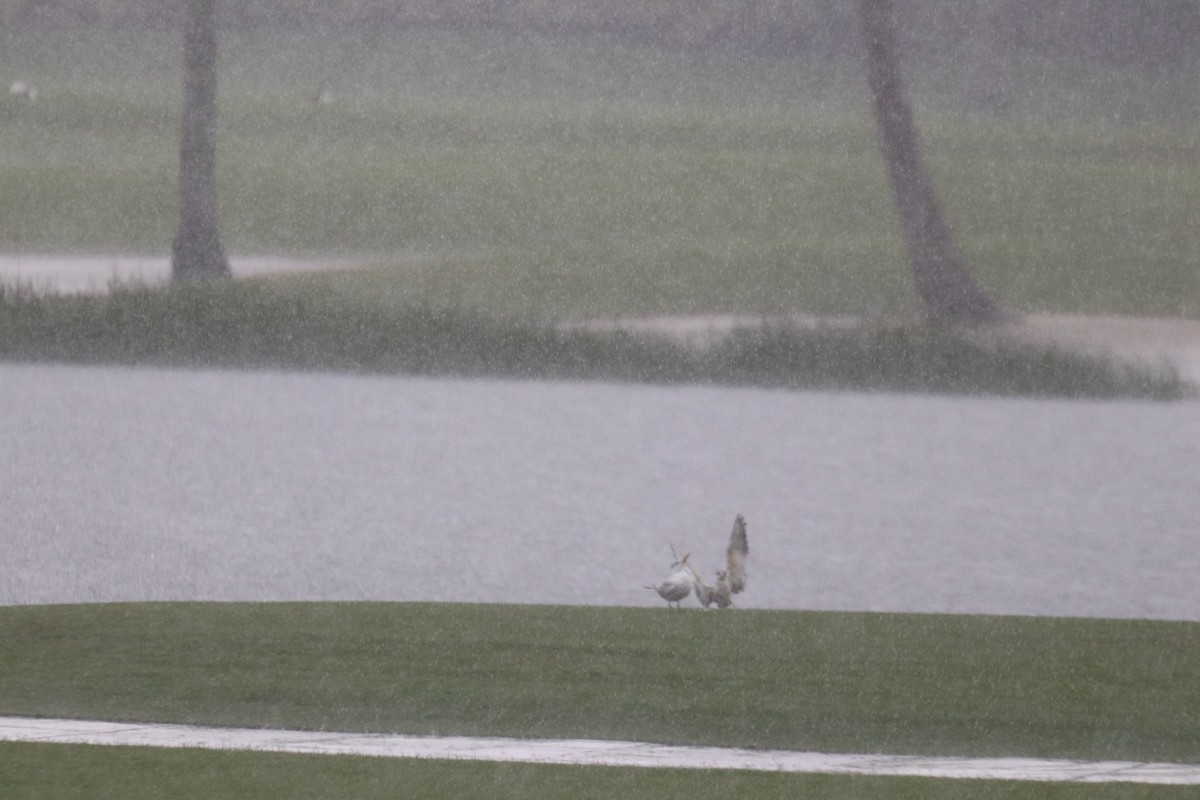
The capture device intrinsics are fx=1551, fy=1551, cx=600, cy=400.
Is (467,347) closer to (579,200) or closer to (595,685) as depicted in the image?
(579,200)

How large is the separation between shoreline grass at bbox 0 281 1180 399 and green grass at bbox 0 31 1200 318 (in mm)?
145

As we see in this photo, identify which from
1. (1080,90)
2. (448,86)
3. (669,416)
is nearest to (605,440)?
(669,416)

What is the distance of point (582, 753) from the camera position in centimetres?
444

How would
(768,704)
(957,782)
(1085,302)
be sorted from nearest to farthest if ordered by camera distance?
(957,782) → (768,704) → (1085,302)

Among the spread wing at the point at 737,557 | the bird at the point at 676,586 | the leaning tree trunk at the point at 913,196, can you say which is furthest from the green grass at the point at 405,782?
the leaning tree trunk at the point at 913,196

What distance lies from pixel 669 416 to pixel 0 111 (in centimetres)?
317

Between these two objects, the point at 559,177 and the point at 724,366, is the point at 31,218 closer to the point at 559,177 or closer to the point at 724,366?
the point at 559,177

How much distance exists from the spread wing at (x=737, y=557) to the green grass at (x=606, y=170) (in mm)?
1030

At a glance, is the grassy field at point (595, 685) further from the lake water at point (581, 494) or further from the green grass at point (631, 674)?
the lake water at point (581, 494)

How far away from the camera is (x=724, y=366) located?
21.5 feet

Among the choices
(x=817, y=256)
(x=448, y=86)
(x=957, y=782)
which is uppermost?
(x=448, y=86)

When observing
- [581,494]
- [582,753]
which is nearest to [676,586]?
[581,494]

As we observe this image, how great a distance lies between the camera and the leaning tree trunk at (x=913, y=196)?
6457 millimetres

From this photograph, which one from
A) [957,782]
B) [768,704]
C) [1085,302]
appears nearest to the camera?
[957,782]
